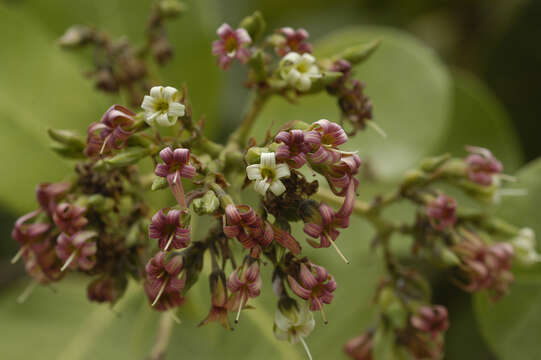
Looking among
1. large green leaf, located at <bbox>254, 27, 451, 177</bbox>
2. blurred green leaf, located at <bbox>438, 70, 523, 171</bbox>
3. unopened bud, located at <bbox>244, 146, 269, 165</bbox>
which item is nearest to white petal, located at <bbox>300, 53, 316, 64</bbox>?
unopened bud, located at <bbox>244, 146, 269, 165</bbox>

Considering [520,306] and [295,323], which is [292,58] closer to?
[295,323]

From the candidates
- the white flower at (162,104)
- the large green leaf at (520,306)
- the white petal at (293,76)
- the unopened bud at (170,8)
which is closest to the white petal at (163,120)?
the white flower at (162,104)

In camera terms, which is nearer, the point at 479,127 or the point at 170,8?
the point at 170,8

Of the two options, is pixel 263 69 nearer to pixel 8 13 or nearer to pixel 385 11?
pixel 8 13

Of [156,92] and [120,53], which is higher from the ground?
[156,92]

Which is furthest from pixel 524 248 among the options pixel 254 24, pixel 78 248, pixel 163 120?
pixel 78 248

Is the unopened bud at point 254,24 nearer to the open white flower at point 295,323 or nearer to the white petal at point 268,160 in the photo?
the white petal at point 268,160
